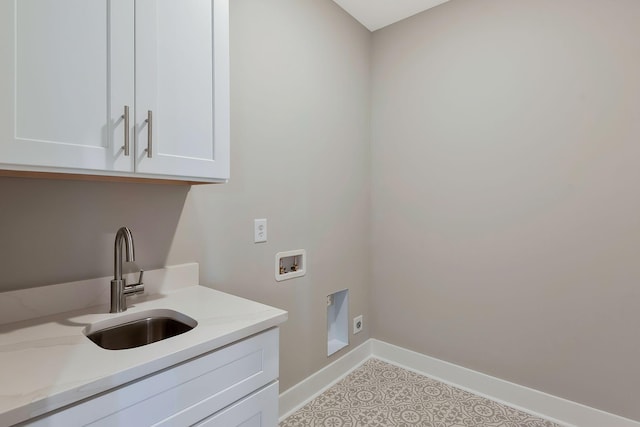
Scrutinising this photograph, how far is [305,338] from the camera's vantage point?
6.76ft

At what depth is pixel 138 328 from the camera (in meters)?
1.15

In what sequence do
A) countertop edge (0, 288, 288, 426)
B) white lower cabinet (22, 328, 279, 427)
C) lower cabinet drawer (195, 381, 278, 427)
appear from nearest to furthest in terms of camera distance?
countertop edge (0, 288, 288, 426) → white lower cabinet (22, 328, 279, 427) → lower cabinet drawer (195, 381, 278, 427)

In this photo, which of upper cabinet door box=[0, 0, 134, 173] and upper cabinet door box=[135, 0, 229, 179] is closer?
upper cabinet door box=[0, 0, 134, 173]

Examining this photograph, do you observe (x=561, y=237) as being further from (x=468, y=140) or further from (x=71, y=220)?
(x=71, y=220)

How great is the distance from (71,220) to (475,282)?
2159mm

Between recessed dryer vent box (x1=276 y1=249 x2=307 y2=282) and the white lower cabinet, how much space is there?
2.47 ft

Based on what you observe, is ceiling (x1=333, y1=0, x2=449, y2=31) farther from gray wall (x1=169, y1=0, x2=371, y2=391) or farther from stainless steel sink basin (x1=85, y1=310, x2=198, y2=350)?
stainless steel sink basin (x1=85, y1=310, x2=198, y2=350)

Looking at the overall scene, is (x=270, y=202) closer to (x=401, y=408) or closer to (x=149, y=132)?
(x=149, y=132)

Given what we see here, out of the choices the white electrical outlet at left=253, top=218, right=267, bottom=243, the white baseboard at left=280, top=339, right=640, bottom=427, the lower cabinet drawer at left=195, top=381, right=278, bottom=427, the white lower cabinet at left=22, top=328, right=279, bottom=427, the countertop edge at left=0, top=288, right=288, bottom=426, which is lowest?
the white baseboard at left=280, top=339, right=640, bottom=427

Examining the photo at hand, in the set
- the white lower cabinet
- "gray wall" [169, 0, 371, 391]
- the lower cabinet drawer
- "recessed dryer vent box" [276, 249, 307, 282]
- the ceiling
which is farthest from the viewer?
the ceiling

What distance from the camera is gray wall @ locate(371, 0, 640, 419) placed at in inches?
67.2

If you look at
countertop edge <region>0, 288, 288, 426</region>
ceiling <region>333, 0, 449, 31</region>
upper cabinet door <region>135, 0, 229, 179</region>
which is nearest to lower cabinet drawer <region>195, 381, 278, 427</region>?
countertop edge <region>0, 288, 288, 426</region>

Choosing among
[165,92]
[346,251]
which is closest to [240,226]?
[165,92]

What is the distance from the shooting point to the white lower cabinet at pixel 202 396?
2.38ft
